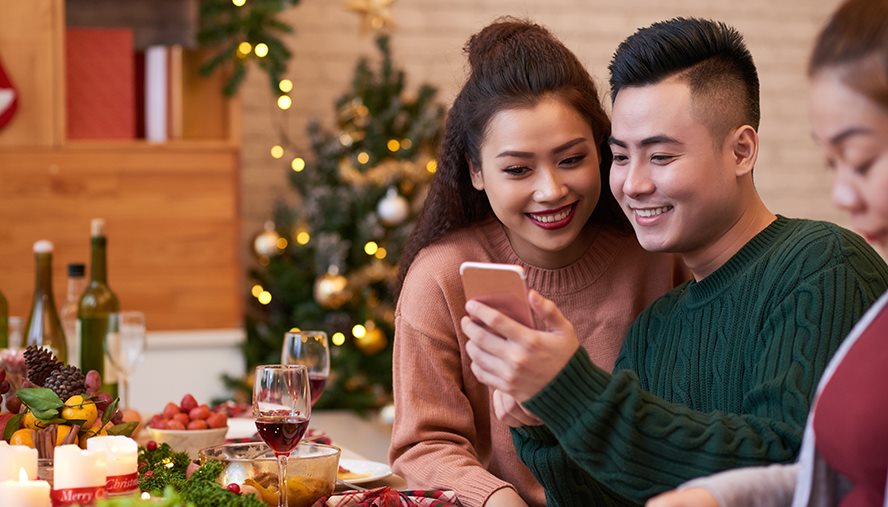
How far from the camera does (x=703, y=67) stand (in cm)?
169

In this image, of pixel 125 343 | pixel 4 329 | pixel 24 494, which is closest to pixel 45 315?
pixel 4 329

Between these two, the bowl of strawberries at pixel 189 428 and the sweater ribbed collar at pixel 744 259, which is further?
the bowl of strawberries at pixel 189 428

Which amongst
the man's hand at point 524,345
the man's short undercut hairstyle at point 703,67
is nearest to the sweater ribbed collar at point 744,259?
the man's short undercut hairstyle at point 703,67

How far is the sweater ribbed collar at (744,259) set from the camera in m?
1.66

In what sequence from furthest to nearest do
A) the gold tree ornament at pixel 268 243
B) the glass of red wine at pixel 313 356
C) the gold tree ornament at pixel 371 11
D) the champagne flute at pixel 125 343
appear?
1. the gold tree ornament at pixel 371 11
2. the gold tree ornament at pixel 268 243
3. the champagne flute at pixel 125 343
4. the glass of red wine at pixel 313 356

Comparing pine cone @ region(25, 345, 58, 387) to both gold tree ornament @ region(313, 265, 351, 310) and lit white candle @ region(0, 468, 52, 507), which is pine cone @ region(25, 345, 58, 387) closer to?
lit white candle @ region(0, 468, 52, 507)

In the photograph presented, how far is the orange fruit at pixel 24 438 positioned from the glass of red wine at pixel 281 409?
1.04 ft

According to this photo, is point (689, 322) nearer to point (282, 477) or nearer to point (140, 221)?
point (282, 477)

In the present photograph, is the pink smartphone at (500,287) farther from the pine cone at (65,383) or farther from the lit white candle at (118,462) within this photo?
the pine cone at (65,383)

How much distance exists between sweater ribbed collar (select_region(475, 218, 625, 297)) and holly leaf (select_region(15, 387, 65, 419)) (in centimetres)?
88

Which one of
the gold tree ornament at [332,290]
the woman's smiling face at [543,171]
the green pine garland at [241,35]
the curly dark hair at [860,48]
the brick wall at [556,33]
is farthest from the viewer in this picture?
the brick wall at [556,33]

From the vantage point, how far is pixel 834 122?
1.13 m

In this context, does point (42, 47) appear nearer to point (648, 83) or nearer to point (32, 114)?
point (32, 114)

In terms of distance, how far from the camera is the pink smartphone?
4.27 feet
